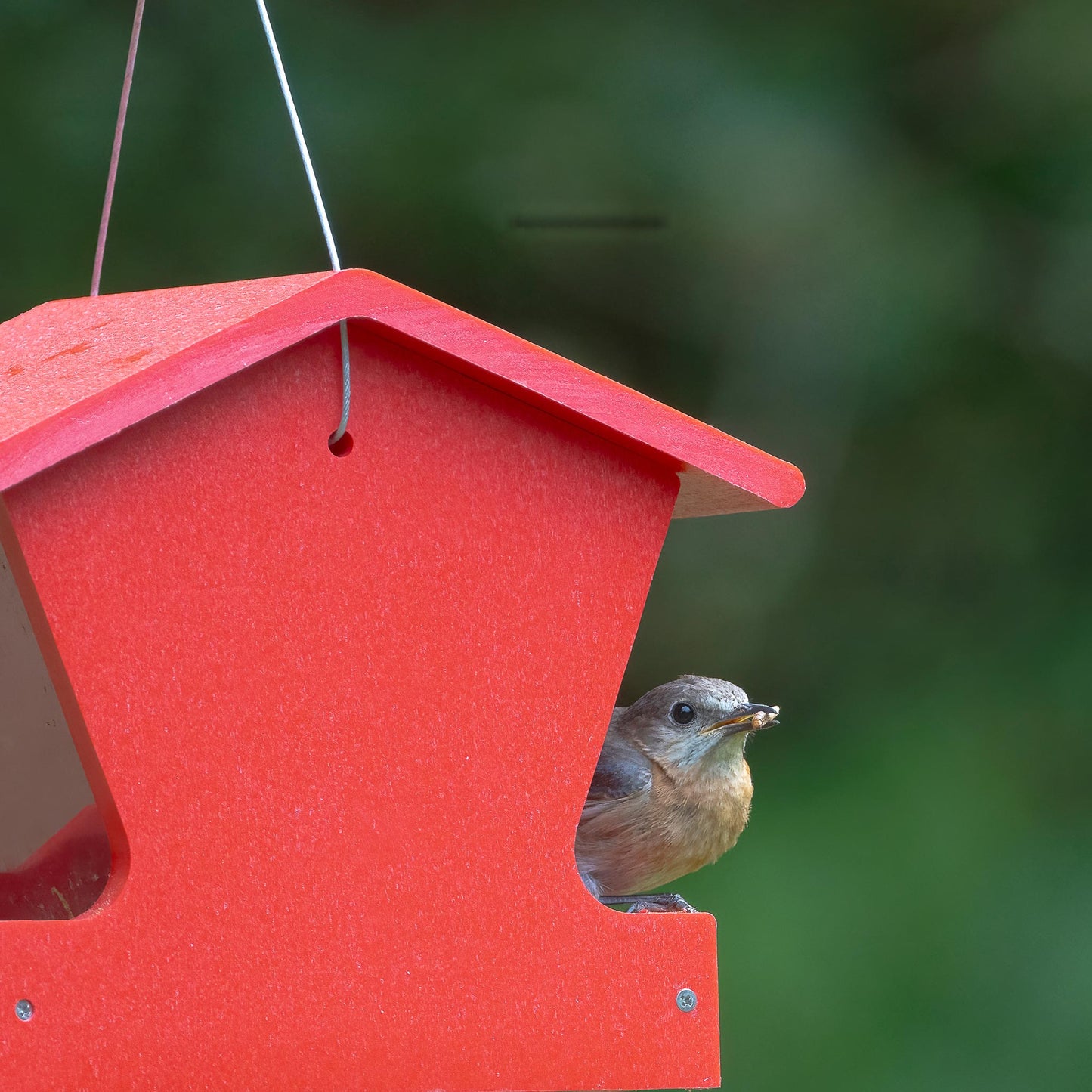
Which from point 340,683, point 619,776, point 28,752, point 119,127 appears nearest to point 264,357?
point 340,683

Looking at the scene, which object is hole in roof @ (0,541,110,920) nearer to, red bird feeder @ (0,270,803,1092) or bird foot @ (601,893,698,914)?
red bird feeder @ (0,270,803,1092)

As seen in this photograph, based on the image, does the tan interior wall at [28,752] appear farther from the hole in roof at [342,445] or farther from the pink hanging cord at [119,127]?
the hole in roof at [342,445]

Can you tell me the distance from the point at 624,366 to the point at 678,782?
2271 millimetres

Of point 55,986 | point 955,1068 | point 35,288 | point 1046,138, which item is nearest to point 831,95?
point 1046,138

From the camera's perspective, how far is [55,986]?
6.04ft

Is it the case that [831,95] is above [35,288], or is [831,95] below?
above

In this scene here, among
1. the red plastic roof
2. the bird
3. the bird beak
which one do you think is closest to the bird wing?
the bird

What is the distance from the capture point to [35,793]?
98.9 inches

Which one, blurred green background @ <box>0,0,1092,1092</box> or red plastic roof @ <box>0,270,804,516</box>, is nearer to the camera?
red plastic roof @ <box>0,270,804,516</box>

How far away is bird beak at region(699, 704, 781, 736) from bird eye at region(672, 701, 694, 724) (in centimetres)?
Answer: 4

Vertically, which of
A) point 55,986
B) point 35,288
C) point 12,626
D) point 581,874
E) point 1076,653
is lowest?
point 55,986

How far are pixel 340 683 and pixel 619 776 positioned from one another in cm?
83

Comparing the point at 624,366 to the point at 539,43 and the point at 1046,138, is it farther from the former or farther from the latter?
the point at 1046,138

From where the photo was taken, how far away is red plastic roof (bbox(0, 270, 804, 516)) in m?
1.85
